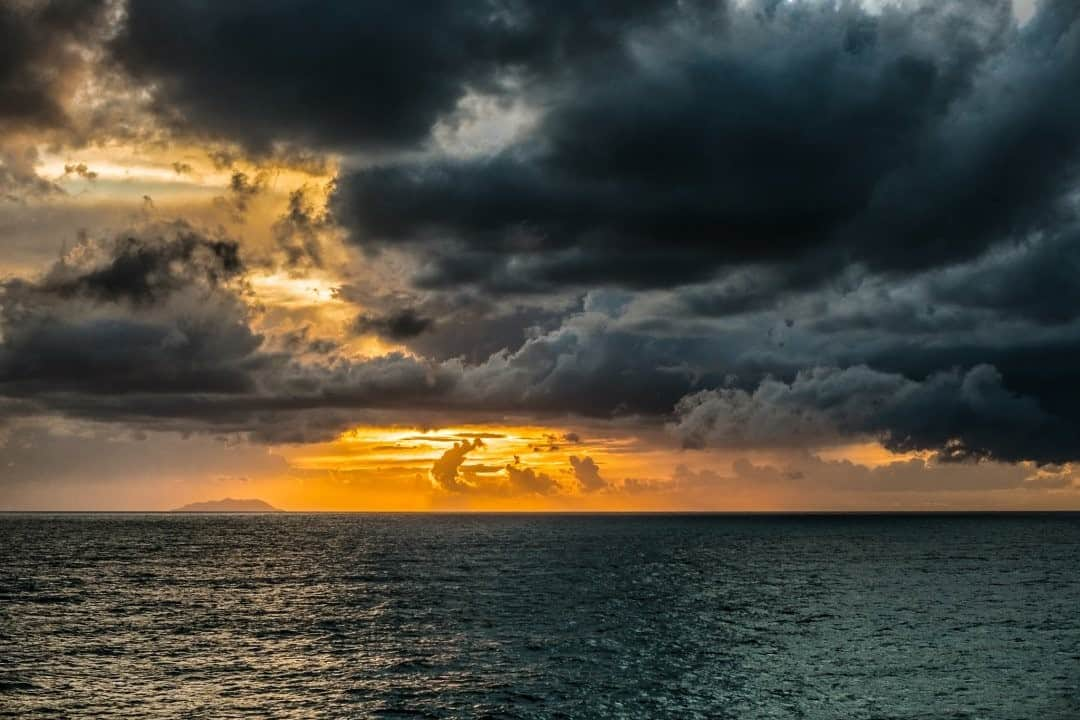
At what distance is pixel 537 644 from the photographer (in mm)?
65125

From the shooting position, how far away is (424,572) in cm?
12475

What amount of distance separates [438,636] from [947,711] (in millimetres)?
36786

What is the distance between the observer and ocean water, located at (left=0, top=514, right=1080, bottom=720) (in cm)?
4838

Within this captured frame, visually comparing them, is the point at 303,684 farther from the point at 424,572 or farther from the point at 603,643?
the point at 424,572

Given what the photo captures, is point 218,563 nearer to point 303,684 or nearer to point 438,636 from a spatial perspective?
point 438,636

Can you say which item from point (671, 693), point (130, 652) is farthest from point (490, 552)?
point (671, 693)

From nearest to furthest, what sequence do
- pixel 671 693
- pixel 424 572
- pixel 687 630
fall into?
1. pixel 671 693
2. pixel 687 630
3. pixel 424 572

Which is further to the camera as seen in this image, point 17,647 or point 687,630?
point 687,630

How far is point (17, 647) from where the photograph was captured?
6356 cm

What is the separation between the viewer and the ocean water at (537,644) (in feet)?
159

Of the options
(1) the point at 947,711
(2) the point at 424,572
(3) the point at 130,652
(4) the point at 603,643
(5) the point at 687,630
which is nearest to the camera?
(1) the point at 947,711

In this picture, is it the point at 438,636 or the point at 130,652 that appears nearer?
the point at 130,652

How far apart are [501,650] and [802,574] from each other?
76.6 metres

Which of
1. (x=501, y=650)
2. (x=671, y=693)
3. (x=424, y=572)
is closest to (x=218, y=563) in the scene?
(x=424, y=572)
